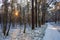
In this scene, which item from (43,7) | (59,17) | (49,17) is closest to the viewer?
(43,7)

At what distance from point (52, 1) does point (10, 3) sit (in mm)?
21206

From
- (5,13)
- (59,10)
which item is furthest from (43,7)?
(59,10)

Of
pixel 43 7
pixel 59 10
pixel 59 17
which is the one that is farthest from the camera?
pixel 59 17

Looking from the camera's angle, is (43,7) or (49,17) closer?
(43,7)

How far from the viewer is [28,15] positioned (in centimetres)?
3641

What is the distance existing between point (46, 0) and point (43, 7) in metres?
1.87

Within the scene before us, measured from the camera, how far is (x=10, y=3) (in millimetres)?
19484

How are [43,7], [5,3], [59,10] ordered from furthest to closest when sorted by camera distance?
[59,10]
[43,7]
[5,3]

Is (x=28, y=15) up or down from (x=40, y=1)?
down

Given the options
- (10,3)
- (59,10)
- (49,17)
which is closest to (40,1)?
(10,3)

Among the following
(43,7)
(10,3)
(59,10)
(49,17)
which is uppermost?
(10,3)

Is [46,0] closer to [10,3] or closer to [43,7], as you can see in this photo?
[43,7]

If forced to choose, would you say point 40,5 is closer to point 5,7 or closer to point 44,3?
point 44,3

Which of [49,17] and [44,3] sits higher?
[44,3]
